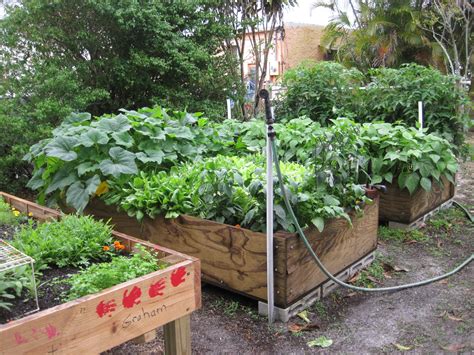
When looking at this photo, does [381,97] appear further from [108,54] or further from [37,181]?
[37,181]

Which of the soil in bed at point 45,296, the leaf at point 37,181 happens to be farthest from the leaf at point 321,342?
the leaf at point 37,181

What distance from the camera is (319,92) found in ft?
21.3

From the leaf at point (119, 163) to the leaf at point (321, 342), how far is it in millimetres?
1870

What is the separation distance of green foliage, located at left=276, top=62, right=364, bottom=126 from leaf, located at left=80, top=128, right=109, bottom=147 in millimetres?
3475

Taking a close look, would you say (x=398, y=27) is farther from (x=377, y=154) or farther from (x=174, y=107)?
(x=377, y=154)

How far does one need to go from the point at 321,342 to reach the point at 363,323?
395mm

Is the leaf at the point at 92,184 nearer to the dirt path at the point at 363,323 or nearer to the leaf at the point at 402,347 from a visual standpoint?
the dirt path at the point at 363,323

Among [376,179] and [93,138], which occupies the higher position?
[93,138]

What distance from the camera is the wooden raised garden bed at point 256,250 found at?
9.52 feet

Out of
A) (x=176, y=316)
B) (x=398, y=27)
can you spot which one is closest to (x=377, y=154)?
(x=176, y=316)

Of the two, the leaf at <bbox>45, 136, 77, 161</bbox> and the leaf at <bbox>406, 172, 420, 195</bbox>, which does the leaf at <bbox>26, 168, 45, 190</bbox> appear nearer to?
the leaf at <bbox>45, 136, 77, 161</bbox>

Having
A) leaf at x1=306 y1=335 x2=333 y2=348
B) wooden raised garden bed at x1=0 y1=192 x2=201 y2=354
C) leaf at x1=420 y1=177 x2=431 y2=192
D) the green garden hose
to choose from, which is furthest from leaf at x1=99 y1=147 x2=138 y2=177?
leaf at x1=420 y1=177 x2=431 y2=192

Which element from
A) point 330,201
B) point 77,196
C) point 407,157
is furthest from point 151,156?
point 407,157

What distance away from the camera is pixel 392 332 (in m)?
2.85
